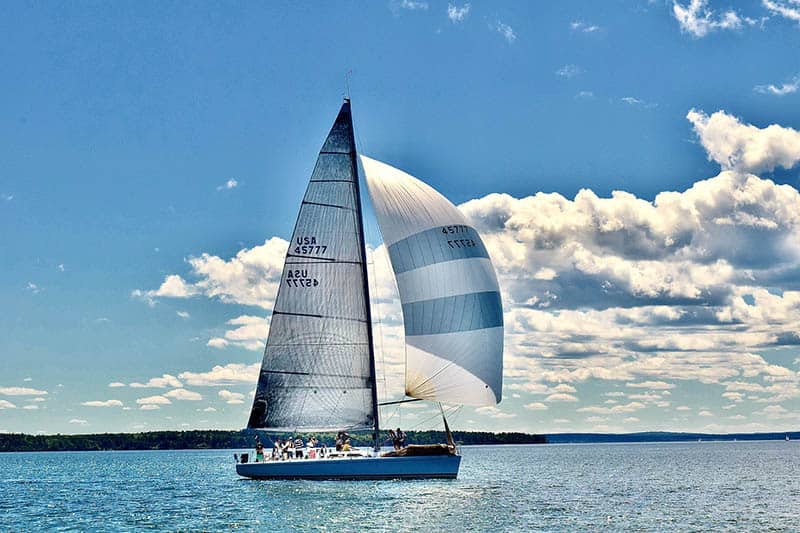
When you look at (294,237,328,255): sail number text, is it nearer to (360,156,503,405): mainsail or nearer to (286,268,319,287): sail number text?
(286,268,319,287): sail number text

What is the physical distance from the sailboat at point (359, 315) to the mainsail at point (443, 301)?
0.15 feet

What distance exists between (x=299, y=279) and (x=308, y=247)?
164 cm

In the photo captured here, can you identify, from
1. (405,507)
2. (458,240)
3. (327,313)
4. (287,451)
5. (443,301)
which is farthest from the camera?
(327,313)

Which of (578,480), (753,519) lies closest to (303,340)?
(753,519)

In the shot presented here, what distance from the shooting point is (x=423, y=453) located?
4503cm

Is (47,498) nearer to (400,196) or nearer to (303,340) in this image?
(303,340)

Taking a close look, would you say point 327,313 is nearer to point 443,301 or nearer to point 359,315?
point 359,315

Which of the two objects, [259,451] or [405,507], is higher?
[259,451]

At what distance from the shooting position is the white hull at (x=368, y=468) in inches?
1745

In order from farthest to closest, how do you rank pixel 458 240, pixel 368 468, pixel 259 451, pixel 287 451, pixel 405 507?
1. pixel 259 451
2. pixel 287 451
3. pixel 458 240
4. pixel 368 468
5. pixel 405 507

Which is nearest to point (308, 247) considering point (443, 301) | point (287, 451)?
point (443, 301)

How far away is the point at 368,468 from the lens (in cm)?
4453

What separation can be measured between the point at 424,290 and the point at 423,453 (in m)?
7.54

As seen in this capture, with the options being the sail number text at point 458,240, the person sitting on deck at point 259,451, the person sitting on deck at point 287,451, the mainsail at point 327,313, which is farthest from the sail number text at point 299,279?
the person sitting on deck at point 259,451
